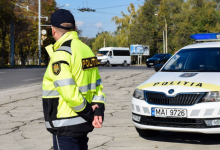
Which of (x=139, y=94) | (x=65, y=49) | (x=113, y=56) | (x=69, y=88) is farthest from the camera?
(x=113, y=56)

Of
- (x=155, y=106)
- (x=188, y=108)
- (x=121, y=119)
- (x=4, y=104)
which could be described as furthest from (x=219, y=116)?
(x=4, y=104)

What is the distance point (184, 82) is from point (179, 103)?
389 millimetres

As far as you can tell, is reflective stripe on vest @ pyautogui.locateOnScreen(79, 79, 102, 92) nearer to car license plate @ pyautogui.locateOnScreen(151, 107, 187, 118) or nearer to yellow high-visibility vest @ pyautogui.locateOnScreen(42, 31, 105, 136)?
yellow high-visibility vest @ pyautogui.locateOnScreen(42, 31, 105, 136)

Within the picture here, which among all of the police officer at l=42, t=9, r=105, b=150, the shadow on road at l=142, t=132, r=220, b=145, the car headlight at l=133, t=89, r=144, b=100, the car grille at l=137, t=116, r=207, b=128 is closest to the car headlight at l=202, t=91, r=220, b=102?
the car grille at l=137, t=116, r=207, b=128

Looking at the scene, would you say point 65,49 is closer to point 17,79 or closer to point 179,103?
point 179,103

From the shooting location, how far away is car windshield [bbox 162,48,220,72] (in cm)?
704

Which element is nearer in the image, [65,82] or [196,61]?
[65,82]

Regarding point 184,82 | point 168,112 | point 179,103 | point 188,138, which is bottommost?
point 188,138

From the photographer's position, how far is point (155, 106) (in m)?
6.02

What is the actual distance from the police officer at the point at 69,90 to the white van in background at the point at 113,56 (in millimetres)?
46072

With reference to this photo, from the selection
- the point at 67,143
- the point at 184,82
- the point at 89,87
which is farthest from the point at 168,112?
the point at 67,143

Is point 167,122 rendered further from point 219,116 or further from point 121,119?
point 121,119

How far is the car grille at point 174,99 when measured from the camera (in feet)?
18.9

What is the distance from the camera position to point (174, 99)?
5.89 metres
